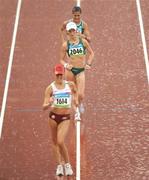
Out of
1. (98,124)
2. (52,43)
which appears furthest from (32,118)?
(52,43)

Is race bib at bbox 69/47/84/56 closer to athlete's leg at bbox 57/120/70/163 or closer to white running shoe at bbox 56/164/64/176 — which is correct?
athlete's leg at bbox 57/120/70/163

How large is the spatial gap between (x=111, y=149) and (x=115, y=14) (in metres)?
7.48

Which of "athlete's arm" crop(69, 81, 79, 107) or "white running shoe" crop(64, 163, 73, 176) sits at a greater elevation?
"athlete's arm" crop(69, 81, 79, 107)

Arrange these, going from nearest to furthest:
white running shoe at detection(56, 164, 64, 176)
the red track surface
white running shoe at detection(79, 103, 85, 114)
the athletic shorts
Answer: the athletic shorts → white running shoe at detection(56, 164, 64, 176) → the red track surface → white running shoe at detection(79, 103, 85, 114)

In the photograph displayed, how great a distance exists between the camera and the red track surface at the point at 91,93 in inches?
530

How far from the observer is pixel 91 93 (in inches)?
642

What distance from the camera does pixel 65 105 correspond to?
12352 mm

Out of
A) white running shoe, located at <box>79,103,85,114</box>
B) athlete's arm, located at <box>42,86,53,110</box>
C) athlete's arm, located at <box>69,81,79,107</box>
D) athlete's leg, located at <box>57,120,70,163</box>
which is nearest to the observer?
athlete's leg, located at <box>57,120,70,163</box>

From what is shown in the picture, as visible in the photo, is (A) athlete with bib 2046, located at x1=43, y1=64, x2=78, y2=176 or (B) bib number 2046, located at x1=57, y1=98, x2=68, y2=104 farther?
(B) bib number 2046, located at x1=57, y1=98, x2=68, y2=104

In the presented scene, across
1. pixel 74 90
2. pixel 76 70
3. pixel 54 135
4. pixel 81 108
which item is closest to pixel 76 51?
pixel 76 70

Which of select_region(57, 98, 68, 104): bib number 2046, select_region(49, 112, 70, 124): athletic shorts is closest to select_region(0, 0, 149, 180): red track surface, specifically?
select_region(49, 112, 70, 124): athletic shorts

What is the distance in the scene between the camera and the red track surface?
44.2 ft

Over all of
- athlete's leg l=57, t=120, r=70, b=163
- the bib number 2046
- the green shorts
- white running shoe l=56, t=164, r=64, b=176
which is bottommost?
white running shoe l=56, t=164, r=64, b=176

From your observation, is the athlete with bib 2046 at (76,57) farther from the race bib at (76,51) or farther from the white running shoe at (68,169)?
the white running shoe at (68,169)
